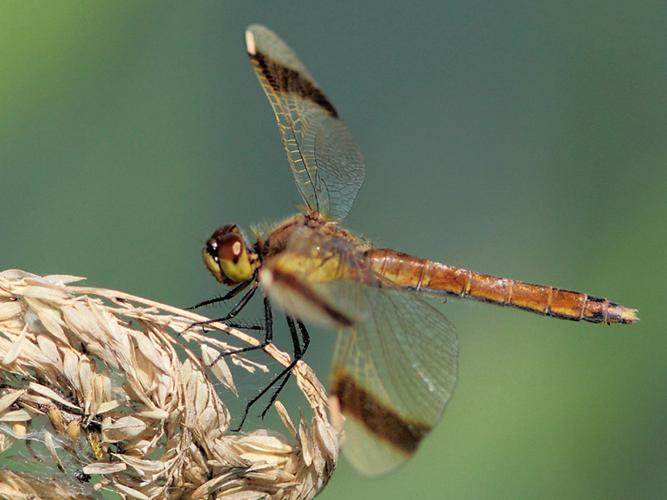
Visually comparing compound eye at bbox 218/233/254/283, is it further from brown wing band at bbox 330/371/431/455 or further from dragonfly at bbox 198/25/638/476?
brown wing band at bbox 330/371/431/455

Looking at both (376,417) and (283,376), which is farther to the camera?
(283,376)

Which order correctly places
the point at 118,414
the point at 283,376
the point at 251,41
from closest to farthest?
the point at 118,414
the point at 283,376
the point at 251,41

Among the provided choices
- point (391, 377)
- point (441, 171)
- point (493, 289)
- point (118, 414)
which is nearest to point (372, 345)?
point (391, 377)

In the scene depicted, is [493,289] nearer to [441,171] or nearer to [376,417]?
[441,171]

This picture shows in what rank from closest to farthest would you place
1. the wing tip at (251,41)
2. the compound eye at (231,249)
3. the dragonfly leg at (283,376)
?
1. the dragonfly leg at (283,376)
2. the compound eye at (231,249)
3. the wing tip at (251,41)

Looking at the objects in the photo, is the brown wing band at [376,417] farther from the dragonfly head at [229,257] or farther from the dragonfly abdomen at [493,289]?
the dragonfly abdomen at [493,289]

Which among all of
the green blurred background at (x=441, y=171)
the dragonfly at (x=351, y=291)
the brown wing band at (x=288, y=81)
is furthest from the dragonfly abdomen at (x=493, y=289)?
the brown wing band at (x=288, y=81)

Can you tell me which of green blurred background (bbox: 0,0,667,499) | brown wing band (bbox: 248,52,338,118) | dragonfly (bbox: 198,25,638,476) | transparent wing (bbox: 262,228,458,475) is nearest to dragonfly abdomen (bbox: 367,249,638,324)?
dragonfly (bbox: 198,25,638,476)

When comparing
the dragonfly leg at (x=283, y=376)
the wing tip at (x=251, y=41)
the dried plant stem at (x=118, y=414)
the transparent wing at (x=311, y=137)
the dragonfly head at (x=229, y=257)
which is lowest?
the dried plant stem at (x=118, y=414)
